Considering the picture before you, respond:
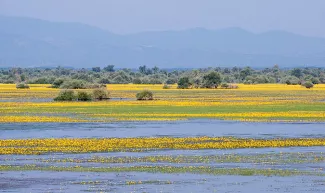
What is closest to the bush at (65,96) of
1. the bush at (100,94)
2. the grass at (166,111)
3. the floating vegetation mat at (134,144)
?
the bush at (100,94)

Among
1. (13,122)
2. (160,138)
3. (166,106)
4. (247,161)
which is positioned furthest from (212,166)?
(166,106)

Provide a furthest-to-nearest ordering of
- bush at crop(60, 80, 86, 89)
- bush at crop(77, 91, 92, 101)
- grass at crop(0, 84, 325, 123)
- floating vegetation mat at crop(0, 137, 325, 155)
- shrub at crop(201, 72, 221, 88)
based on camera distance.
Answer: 1. shrub at crop(201, 72, 221, 88)
2. bush at crop(60, 80, 86, 89)
3. bush at crop(77, 91, 92, 101)
4. grass at crop(0, 84, 325, 123)
5. floating vegetation mat at crop(0, 137, 325, 155)

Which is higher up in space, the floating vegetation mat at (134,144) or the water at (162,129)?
the floating vegetation mat at (134,144)

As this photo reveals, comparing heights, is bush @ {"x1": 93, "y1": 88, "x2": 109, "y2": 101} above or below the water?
above

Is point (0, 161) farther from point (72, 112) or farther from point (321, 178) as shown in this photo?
point (72, 112)

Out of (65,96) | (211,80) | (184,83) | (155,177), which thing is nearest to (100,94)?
(65,96)

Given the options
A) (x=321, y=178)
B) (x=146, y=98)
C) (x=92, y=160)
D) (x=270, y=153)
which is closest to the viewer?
(x=321, y=178)

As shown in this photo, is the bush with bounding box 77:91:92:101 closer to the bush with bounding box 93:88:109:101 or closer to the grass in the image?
the bush with bounding box 93:88:109:101

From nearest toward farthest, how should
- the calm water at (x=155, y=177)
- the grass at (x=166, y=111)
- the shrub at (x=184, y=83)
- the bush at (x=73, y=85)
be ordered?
the calm water at (x=155, y=177), the grass at (x=166, y=111), the bush at (x=73, y=85), the shrub at (x=184, y=83)

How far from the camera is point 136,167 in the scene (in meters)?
25.1

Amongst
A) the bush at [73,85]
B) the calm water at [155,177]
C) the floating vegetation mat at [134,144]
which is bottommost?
the calm water at [155,177]

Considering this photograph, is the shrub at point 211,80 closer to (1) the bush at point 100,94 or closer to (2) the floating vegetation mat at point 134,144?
(1) the bush at point 100,94

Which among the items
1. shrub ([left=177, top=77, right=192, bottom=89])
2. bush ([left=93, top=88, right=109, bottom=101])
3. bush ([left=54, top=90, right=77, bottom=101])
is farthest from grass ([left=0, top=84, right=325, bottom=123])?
shrub ([left=177, top=77, right=192, bottom=89])

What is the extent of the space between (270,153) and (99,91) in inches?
1650
